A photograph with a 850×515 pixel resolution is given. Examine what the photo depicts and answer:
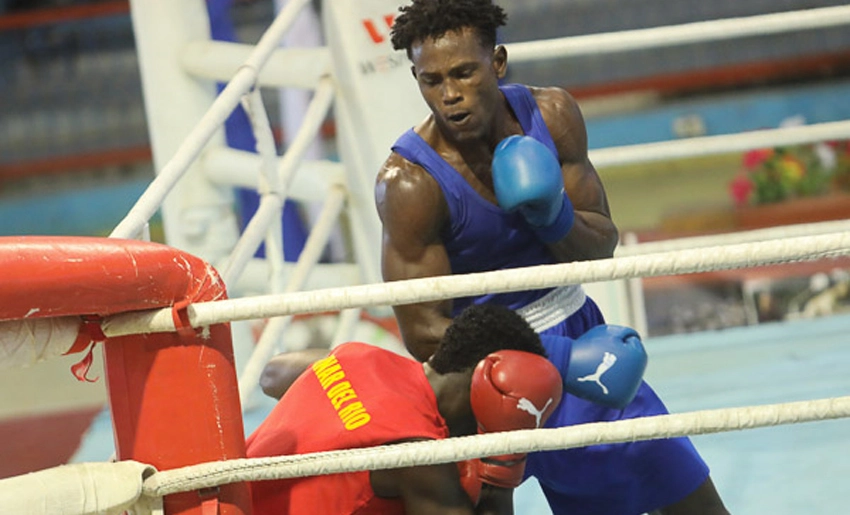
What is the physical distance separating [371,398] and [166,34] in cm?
187

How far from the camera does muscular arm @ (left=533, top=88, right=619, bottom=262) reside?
1.75m

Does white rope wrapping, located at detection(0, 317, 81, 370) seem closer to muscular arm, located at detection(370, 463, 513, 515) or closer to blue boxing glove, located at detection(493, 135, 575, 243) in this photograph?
muscular arm, located at detection(370, 463, 513, 515)

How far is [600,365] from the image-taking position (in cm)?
152

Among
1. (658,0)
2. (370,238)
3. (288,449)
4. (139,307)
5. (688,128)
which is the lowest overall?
(688,128)

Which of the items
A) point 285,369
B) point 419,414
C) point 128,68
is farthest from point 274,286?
point 128,68

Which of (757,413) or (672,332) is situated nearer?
(757,413)

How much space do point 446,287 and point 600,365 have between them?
40 centimetres

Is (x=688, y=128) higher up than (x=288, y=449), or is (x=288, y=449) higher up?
(x=288, y=449)

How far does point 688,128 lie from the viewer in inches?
344

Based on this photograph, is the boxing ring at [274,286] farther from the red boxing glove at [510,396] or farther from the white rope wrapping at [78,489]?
the red boxing glove at [510,396]

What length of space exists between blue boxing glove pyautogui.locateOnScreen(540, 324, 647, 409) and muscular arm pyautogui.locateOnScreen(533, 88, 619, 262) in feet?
0.72

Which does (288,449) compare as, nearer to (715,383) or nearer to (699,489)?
(699,489)

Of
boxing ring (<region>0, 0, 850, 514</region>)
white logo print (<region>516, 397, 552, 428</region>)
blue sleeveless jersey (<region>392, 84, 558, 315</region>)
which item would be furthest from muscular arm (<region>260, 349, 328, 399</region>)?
white logo print (<region>516, 397, 552, 428</region>)

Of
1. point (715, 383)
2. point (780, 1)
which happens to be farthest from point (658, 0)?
point (715, 383)
